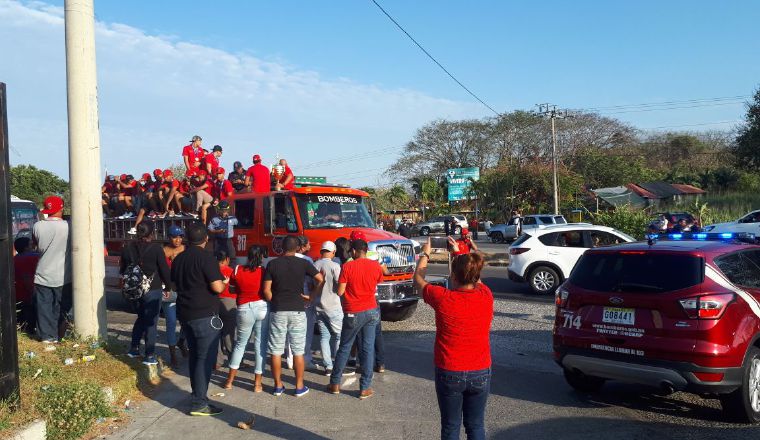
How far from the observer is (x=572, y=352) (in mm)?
6426

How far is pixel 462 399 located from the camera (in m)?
4.41

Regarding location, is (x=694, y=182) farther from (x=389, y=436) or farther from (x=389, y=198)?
(x=389, y=436)

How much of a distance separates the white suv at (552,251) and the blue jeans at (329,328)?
26.3 feet

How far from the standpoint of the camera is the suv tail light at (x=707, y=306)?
18.6ft

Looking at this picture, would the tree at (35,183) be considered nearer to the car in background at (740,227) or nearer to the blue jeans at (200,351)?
the car in background at (740,227)

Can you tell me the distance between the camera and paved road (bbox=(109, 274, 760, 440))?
5836 millimetres

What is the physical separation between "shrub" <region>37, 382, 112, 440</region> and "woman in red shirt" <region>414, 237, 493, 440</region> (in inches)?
130

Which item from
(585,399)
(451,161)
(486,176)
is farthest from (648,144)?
(585,399)

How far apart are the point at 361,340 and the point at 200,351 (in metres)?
1.71

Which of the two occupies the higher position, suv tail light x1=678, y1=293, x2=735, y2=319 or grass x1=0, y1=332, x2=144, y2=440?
suv tail light x1=678, y1=293, x2=735, y2=319

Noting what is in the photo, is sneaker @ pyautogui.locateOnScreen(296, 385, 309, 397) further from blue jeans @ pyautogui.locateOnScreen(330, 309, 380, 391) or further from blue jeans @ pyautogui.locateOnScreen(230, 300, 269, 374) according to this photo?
blue jeans @ pyautogui.locateOnScreen(230, 300, 269, 374)

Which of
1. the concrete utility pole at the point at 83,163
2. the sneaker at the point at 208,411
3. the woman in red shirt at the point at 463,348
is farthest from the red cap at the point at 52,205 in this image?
the woman in red shirt at the point at 463,348

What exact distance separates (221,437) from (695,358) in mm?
4193

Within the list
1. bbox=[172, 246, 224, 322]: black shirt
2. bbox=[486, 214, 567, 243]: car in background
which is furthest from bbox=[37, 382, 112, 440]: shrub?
bbox=[486, 214, 567, 243]: car in background
